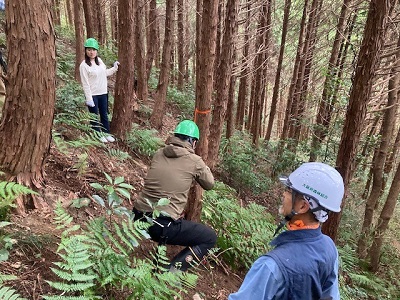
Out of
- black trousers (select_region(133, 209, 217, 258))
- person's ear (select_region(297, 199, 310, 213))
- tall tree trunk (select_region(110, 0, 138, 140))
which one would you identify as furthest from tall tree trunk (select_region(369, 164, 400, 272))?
person's ear (select_region(297, 199, 310, 213))

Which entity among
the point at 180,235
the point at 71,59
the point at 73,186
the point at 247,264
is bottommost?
the point at 247,264

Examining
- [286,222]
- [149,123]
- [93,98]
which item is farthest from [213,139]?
[286,222]

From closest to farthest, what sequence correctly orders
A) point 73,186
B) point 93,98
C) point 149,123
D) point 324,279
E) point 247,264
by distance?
point 324,279
point 73,186
point 247,264
point 93,98
point 149,123

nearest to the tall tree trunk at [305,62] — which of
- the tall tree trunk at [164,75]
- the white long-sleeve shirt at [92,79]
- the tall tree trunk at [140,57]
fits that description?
the tall tree trunk at [164,75]

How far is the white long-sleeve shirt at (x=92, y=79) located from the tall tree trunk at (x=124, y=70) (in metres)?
0.34

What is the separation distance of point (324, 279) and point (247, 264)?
3.35 metres

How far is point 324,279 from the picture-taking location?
78.2 inches

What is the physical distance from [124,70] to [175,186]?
12.5 ft

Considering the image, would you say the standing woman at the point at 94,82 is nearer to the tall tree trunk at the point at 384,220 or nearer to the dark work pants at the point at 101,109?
the dark work pants at the point at 101,109

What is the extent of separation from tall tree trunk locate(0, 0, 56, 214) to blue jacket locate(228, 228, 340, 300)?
8.64 ft

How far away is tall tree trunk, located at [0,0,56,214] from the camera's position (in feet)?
10.3

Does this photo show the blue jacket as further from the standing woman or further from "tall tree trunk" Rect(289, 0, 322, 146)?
"tall tree trunk" Rect(289, 0, 322, 146)

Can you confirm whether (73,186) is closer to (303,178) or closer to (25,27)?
(25,27)

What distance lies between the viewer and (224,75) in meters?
8.51
